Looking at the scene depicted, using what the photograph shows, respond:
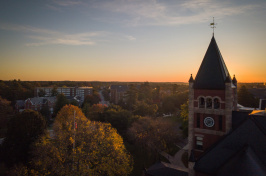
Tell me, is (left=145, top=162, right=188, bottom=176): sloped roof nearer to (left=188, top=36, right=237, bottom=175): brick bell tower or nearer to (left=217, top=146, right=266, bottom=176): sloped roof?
(left=188, top=36, right=237, bottom=175): brick bell tower

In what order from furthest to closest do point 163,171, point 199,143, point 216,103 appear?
1. point 163,171
2. point 199,143
3. point 216,103

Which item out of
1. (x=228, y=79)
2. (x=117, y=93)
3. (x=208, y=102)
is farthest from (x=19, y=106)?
Answer: (x=228, y=79)

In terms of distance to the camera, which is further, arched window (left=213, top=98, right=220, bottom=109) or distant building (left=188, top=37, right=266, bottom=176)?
arched window (left=213, top=98, right=220, bottom=109)

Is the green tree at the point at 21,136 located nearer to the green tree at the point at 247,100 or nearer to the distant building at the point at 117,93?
the green tree at the point at 247,100

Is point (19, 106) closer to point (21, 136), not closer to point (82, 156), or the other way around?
point (21, 136)

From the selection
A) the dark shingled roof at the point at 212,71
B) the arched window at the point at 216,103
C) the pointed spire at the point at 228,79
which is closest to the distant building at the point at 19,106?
the dark shingled roof at the point at 212,71

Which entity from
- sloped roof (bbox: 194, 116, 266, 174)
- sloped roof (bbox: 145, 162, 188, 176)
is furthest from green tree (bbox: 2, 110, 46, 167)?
sloped roof (bbox: 194, 116, 266, 174)

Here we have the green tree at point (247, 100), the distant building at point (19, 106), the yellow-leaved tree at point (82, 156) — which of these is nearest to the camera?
the yellow-leaved tree at point (82, 156)
